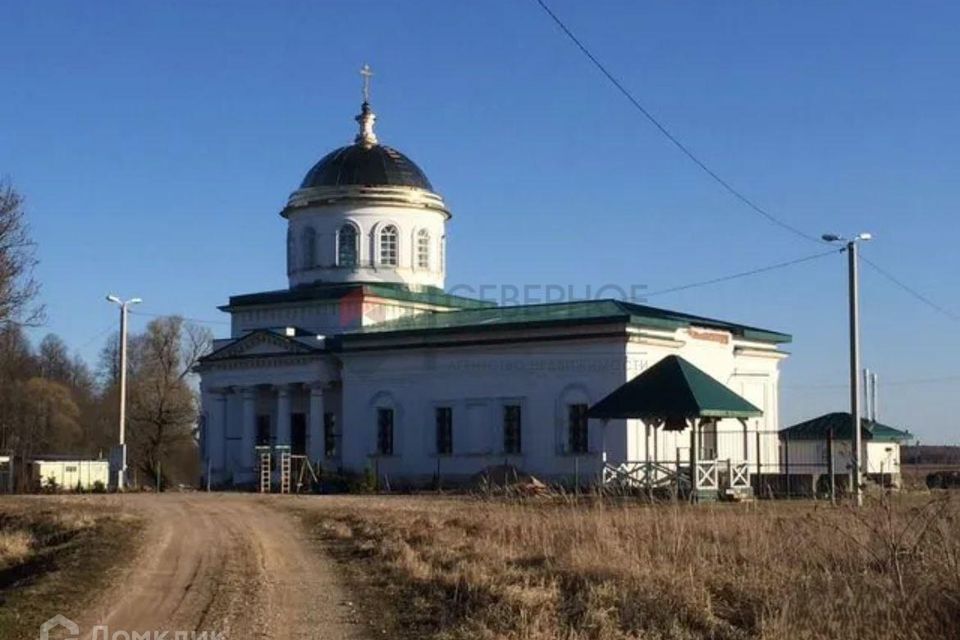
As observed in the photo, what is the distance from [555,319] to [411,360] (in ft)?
21.3

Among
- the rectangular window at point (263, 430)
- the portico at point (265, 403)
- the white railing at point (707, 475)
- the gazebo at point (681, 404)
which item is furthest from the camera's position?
the rectangular window at point (263, 430)

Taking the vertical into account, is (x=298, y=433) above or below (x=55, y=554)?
above

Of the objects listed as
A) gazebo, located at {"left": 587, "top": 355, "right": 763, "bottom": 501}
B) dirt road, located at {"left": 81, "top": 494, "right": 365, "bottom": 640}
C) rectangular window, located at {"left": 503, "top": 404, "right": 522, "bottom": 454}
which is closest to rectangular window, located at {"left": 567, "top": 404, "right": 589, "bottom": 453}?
rectangular window, located at {"left": 503, "top": 404, "right": 522, "bottom": 454}

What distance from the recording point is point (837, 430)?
2131 inches

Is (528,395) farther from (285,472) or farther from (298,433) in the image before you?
(298,433)

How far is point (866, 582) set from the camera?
12570 millimetres

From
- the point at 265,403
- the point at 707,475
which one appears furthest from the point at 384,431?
the point at 707,475

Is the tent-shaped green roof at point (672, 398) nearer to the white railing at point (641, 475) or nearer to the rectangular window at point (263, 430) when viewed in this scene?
the white railing at point (641, 475)

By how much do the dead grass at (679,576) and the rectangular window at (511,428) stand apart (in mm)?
26847

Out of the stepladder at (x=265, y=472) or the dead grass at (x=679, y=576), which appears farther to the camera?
the stepladder at (x=265, y=472)

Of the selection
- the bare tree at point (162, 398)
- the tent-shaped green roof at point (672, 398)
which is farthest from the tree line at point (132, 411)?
the tent-shaped green roof at point (672, 398)

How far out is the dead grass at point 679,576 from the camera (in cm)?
1170

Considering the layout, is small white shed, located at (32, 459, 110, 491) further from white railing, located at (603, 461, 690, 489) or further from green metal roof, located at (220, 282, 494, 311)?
white railing, located at (603, 461, 690, 489)

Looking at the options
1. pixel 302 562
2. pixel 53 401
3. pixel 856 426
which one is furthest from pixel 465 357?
pixel 53 401
